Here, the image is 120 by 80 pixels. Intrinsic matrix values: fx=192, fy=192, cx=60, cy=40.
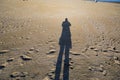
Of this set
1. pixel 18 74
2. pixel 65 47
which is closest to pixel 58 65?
pixel 18 74

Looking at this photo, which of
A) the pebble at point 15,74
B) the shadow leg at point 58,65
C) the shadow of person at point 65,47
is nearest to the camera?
the pebble at point 15,74

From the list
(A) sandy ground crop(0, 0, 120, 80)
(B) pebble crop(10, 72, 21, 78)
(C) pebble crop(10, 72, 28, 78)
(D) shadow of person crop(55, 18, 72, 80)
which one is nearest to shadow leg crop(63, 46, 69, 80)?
(D) shadow of person crop(55, 18, 72, 80)

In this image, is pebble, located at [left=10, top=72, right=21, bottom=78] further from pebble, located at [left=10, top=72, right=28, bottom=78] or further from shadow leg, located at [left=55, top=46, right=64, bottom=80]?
shadow leg, located at [left=55, top=46, right=64, bottom=80]

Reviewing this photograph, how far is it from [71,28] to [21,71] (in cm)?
605

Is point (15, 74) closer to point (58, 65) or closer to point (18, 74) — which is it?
point (18, 74)

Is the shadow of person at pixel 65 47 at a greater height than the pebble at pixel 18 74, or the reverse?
the shadow of person at pixel 65 47

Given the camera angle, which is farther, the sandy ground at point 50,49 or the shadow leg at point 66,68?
the sandy ground at point 50,49

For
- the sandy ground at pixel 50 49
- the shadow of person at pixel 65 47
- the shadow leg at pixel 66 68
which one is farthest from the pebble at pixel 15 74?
the shadow leg at pixel 66 68

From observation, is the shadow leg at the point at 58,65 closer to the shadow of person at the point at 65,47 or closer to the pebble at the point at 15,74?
the shadow of person at the point at 65,47

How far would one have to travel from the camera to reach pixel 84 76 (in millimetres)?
6141

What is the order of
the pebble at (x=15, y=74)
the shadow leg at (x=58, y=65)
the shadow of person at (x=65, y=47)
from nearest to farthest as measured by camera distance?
the pebble at (x=15, y=74) < the shadow leg at (x=58, y=65) < the shadow of person at (x=65, y=47)

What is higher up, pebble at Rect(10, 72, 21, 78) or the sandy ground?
the sandy ground

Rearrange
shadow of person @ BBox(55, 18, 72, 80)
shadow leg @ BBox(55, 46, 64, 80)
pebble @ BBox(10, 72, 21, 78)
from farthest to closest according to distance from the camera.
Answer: shadow of person @ BBox(55, 18, 72, 80), shadow leg @ BBox(55, 46, 64, 80), pebble @ BBox(10, 72, 21, 78)

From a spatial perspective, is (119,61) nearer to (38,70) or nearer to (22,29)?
(38,70)
